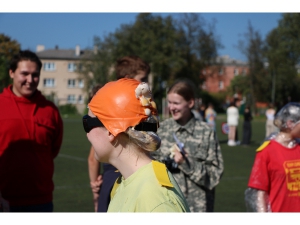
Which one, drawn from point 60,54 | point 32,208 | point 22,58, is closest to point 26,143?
→ point 32,208

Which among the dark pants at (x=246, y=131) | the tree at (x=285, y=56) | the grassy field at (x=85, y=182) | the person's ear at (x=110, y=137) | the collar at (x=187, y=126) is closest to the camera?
the person's ear at (x=110, y=137)

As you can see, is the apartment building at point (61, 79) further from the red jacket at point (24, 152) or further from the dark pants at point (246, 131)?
the red jacket at point (24, 152)

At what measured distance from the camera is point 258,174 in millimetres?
4699

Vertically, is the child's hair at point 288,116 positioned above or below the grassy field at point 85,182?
above

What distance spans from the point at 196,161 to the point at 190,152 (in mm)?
110

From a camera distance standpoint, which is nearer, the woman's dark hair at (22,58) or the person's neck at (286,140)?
the person's neck at (286,140)

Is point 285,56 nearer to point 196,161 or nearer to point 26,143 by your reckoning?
point 196,161

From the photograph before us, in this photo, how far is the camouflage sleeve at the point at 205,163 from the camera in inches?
192

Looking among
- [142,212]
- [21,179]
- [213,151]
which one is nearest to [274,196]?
[213,151]

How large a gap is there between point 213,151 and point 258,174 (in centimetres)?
54

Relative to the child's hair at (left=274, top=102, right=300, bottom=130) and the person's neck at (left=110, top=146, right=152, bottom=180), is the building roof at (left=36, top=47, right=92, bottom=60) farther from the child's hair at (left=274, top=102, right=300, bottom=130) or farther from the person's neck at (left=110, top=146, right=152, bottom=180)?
the person's neck at (left=110, top=146, right=152, bottom=180)

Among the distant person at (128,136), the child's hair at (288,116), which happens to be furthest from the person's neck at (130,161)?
the child's hair at (288,116)

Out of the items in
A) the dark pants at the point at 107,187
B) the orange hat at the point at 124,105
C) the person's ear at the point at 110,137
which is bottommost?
the dark pants at the point at 107,187

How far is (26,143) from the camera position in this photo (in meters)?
4.94
